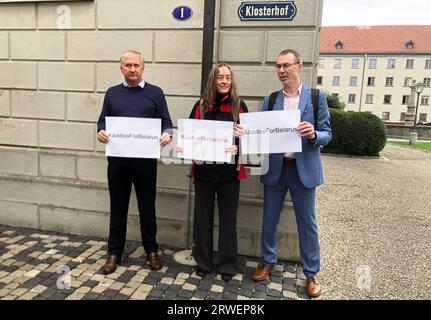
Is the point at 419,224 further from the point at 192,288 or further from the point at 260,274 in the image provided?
the point at 192,288

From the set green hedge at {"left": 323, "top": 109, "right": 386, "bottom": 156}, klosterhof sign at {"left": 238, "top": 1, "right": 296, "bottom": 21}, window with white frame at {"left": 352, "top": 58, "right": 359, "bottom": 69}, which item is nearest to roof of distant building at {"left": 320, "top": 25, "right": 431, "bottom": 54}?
window with white frame at {"left": 352, "top": 58, "right": 359, "bottom": 69}

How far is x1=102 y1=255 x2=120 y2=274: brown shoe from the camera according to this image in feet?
12.6

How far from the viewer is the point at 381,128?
14656 mm

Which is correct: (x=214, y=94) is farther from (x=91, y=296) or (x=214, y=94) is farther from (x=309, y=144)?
(x=91, y=296)

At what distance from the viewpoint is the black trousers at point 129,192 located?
378 cm

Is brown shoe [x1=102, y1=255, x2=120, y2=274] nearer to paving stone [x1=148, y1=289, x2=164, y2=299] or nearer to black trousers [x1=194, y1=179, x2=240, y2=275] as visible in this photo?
paving stone [x1=148, y1=289, x2=164, y2=299]

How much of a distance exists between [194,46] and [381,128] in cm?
1242

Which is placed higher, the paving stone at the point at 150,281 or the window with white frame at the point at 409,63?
the window with white frame at the point at 409,63

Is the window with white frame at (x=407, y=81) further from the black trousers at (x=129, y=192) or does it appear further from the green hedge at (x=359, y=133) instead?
the black trousers at (x=129, y=192)

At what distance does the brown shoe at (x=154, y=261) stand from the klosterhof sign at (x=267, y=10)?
9.29ft

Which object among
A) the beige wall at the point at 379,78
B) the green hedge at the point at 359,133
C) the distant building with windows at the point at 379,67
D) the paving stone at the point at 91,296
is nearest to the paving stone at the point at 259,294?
the paving stone at the point at 91,296

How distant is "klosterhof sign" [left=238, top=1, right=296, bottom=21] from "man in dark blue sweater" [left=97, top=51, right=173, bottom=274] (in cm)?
133

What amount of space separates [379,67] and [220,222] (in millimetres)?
67090

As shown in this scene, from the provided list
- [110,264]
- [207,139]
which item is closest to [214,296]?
[110,264]
